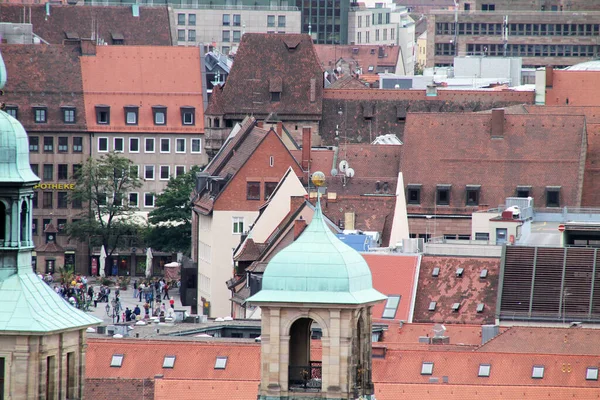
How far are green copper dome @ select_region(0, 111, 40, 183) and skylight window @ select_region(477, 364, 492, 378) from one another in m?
36.2

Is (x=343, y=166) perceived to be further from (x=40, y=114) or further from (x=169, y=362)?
(x=169, y=362)

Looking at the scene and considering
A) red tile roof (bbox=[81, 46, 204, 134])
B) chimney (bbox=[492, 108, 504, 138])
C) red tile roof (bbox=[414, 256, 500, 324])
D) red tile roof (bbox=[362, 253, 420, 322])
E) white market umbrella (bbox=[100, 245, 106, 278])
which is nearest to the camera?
red tile roof (bbox=[414, 256, 500, 324])

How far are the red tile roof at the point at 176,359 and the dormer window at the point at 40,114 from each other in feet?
323

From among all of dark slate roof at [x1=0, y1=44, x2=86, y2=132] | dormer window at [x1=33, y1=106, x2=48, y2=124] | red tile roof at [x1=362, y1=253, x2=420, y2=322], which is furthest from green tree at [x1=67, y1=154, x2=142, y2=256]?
red tile roof at [x1=362, y1=253, x2=420, y2=322]

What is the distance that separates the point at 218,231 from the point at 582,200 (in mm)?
20011

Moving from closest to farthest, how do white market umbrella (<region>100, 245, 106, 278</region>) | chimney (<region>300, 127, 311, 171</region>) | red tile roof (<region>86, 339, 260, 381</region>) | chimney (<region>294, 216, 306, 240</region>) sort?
red tile roof (<region>86, 339, 260, 381</region>), chimney (<region>294, 216, 306, 240</region>), chimney (<region>300, 127, 311, 171</region>), white market umbrella (<region>100, 245, 106, 278</region>)

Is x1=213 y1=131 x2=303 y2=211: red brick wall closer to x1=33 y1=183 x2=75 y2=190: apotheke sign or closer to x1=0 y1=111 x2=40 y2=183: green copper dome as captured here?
x1=33 y1=183 x2=75 y2=190: apotheke sign

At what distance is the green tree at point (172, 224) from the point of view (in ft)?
566

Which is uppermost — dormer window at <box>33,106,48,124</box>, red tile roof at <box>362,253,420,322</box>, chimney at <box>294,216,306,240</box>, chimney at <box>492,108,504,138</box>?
dormer window at <box>33,106,48,124</box>

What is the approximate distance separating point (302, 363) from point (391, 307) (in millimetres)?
48757

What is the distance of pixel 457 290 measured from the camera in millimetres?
112688

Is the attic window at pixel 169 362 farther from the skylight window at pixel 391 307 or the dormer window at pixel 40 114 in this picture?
the dormer window at pixel 40 114

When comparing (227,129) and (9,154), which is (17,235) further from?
(227,129)

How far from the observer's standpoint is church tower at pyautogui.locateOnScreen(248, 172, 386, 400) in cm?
5903
